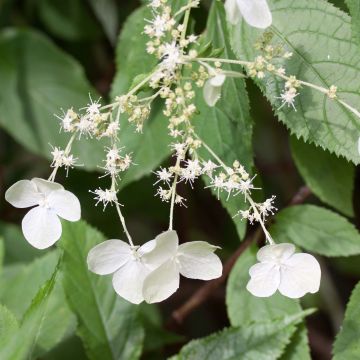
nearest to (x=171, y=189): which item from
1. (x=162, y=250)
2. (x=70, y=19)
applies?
(x=162, y=250)

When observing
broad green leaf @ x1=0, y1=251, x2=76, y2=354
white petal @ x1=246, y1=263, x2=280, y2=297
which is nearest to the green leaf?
broad green leaf @ x1=0, y1=251, x2=76, y2=354

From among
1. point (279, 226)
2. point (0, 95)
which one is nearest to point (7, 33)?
point (0, 95)

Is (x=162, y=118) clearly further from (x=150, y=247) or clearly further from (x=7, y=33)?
(x=7, y=33)

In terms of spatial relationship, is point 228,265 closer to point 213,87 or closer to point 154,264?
point 154,264

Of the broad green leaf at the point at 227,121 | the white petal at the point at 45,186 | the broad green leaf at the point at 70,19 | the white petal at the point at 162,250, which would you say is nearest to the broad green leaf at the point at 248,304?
the broad green leaf at the point at 227,121

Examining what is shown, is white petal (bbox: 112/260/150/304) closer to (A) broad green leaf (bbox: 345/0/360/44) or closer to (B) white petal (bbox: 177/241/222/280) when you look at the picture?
(B) white petal (bbox: 177/241/222/280)
